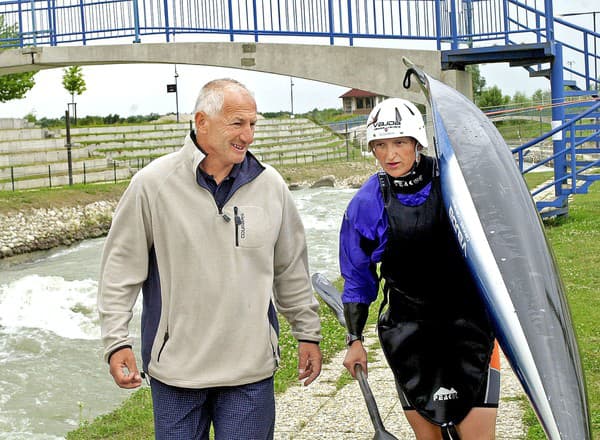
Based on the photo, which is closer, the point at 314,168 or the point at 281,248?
the point at 281,248


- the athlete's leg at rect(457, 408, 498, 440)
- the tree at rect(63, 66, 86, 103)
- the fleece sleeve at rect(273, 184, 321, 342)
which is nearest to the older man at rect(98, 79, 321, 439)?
the fleece sleeve at rect(273, 184, 321, 342)

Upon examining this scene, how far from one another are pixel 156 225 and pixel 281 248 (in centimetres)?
53

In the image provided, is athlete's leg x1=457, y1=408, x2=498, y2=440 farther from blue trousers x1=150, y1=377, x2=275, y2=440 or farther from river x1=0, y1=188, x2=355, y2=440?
river x1=0, y1=188, x2=355, y2=440

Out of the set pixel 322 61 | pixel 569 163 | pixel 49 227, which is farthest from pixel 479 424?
pixel 49 227

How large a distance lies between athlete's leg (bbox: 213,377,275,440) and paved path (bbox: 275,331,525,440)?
7.85ft

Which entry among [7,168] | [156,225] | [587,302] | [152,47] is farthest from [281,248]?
[7,168]

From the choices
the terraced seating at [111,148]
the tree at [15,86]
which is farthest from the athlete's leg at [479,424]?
the tree at [15,86]

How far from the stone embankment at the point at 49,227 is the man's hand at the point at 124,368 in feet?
78.3

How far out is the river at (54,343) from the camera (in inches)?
391

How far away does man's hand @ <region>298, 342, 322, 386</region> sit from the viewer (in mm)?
3857

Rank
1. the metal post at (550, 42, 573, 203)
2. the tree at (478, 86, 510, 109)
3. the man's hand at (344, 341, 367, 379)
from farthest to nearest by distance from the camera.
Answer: the tree at (478, 86, 510, 109)
the metal post at (550, 42, 573, 203)
the man's hand at (344, 341, 367, 379)

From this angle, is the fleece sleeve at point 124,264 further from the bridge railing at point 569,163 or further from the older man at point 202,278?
the bridge railing at point 569,163

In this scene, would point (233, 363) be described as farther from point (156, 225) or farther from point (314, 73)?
point (314, 73)

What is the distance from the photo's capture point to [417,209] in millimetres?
3660
